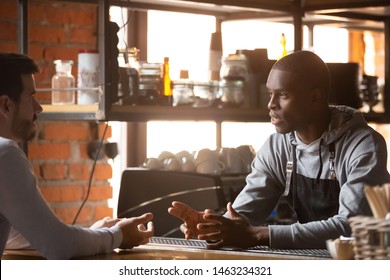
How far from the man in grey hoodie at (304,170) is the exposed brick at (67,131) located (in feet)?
3.75

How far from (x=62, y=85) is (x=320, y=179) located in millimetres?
1080

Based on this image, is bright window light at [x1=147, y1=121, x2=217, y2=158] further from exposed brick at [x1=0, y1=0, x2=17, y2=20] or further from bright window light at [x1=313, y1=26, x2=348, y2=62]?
bright window light at [x1=313, y1=26, x2=348, y2=62]

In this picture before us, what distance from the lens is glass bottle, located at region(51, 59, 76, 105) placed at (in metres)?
3.48

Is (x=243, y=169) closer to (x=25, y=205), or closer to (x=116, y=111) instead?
(x=116, y=111)

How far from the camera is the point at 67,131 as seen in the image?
4.11 meters

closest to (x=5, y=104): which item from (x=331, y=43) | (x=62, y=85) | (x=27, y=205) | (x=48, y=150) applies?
(x=27, y=205)

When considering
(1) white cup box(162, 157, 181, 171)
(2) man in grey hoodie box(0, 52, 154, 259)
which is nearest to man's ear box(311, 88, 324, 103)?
(2) man in grey hoodie box(0, 52, 154, 259)

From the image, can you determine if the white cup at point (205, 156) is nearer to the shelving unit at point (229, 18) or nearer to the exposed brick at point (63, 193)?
the shelving unit at point (229, 18)

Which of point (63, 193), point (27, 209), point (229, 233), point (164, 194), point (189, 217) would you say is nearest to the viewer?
point (27, 209)

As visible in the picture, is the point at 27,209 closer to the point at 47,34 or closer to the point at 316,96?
the point at 316,96

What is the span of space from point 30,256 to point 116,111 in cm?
79

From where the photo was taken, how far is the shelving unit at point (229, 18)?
319cm

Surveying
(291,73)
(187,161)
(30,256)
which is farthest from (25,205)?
(187,161)

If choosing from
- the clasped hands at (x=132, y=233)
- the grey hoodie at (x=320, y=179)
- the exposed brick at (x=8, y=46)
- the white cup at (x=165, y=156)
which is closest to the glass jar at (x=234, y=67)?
the white cup at (x=165, y=156)
